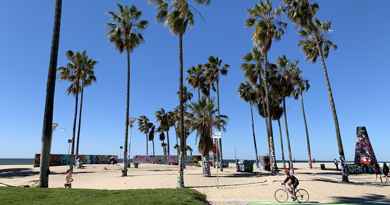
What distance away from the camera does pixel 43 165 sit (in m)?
16.3

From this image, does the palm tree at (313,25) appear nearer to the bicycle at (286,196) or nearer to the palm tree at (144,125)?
the bicycle at (286,196)

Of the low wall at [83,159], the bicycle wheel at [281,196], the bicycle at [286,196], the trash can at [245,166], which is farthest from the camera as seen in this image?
the low wall at [83,159]

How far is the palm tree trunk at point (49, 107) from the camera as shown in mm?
16344

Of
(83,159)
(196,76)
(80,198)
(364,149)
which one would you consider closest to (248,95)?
(196,76)

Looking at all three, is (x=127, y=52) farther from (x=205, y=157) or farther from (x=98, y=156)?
(x=98, y=156)

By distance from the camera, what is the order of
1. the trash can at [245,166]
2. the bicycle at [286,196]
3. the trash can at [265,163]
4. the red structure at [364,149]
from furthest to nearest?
1. the trash can at [265,163]
2. the trash can at [245,166]
3. the red structure at [364,149]
4. the bicycle at [286,196]

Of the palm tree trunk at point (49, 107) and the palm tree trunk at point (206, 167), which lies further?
the palm tree trunk at point (206, 167)

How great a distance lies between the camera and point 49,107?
55.1 ft

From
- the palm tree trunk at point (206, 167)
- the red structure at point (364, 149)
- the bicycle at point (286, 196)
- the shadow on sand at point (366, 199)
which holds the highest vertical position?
the red structure at point (364, 149)

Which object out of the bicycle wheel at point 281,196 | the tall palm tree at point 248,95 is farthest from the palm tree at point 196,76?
the bicycle wheel at point 281,196

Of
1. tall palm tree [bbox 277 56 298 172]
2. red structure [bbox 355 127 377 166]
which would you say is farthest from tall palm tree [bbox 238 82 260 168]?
red structure [bbox 355 127 377 166]

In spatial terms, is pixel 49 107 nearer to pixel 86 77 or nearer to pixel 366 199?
Answer: pixel 366 199

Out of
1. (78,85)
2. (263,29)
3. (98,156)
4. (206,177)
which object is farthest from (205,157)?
(98,156)

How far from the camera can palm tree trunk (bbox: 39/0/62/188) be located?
16.3 m
